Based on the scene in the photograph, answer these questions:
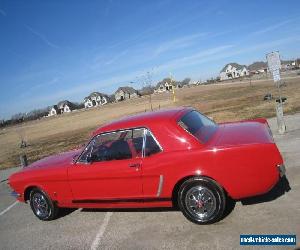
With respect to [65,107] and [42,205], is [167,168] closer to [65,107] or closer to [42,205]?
[42,205]

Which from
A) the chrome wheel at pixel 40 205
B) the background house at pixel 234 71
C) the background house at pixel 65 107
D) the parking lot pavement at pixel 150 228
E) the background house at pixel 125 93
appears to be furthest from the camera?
the background house at pixel 65 107

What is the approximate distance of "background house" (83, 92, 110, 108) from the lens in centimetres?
15662

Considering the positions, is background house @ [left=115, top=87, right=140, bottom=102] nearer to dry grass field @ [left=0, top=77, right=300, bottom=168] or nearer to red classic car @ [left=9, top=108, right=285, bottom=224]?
dry grass field @ [left=0, top=77, right=300, bottom=168]

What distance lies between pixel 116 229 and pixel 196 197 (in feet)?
4.83

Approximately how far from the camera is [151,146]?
571cm

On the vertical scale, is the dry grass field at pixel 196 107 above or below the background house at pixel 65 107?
below

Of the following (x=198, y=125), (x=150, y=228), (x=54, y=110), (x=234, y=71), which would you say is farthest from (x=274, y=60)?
(x=54, y=110)

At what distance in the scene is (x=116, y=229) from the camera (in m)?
5.89

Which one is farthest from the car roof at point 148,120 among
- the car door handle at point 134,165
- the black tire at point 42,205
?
the black tire at point 42,205

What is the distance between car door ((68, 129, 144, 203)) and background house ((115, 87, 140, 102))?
140 metres

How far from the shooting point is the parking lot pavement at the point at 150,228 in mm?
4941

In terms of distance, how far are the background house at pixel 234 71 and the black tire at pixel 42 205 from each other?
441 ft

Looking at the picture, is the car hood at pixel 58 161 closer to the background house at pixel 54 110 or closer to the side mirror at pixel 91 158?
the side mirror at pixel 91 158

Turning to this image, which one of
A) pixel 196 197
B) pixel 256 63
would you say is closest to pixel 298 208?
pixel 196 197
